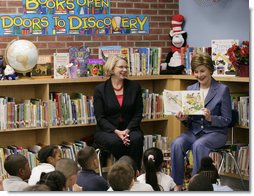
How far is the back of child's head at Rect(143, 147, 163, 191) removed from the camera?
461 centimetres

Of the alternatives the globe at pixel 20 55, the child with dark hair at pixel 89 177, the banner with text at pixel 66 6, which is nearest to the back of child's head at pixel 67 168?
the child with dark hair at pixel 89 177

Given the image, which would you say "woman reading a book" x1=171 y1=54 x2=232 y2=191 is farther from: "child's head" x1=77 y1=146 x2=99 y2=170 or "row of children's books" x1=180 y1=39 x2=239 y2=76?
"child's head" x1=77 y1=146 x2=99 y2=170

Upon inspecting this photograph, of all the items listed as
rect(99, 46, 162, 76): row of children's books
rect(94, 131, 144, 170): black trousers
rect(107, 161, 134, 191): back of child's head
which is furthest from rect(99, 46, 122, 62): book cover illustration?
rect(107, 161, 134, 191): back of child's head

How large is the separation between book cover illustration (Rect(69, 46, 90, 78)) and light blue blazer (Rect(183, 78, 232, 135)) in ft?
3.82

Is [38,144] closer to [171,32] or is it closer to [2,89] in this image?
[2,89]

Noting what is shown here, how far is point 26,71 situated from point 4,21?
46 cm

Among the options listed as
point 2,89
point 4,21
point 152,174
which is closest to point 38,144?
point 2,89

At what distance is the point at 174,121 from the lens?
19.9 ft

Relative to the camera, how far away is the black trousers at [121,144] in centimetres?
541

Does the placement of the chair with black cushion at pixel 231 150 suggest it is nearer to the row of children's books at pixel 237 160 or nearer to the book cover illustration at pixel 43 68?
the row of children's books at pixel 237 160

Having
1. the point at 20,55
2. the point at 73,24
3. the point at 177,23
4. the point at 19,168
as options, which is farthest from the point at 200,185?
the point at 177,23

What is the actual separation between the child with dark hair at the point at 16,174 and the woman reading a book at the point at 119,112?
87 cm

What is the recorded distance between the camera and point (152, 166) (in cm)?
471

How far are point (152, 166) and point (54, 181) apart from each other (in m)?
0.89
